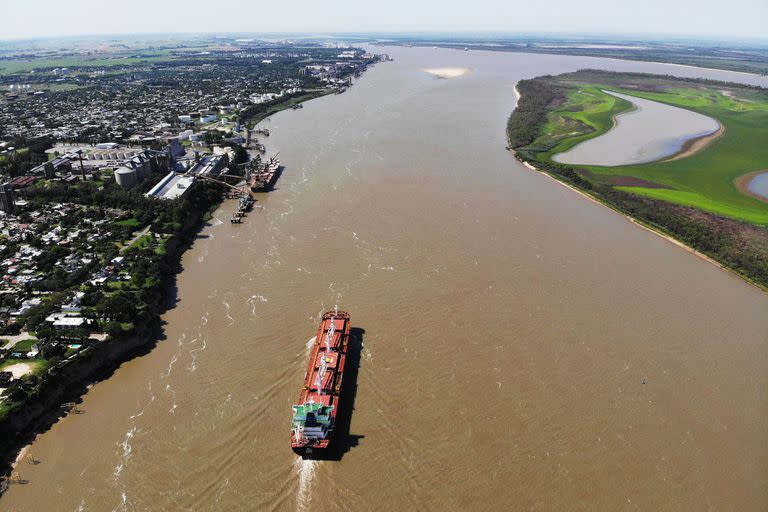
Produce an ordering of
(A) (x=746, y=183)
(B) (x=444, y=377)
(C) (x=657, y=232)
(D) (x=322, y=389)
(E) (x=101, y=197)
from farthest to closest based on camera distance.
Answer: (A) (x=746, y=183) → (E) (x=101, y=197) → (C) (x=657, y=232) → (B) (x=444, y=377) → (D) (x=322, y=389)

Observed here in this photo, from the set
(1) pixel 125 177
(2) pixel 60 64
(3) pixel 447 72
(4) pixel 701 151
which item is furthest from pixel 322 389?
(2) pixel 60 64

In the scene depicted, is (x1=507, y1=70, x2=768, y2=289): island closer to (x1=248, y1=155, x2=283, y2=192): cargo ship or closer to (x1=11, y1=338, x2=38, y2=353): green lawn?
(x1=248, y1=155, x2=283, y2=192): cargo ship

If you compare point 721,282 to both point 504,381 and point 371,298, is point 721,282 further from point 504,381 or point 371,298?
point 371,298

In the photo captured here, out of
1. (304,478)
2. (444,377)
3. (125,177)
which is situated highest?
(125,177)

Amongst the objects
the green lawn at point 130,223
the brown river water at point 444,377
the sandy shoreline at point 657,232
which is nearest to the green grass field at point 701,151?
the sandy shoreline at point 657,232

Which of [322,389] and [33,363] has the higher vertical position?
[33,363]

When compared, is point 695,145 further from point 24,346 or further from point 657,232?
point 24,346
